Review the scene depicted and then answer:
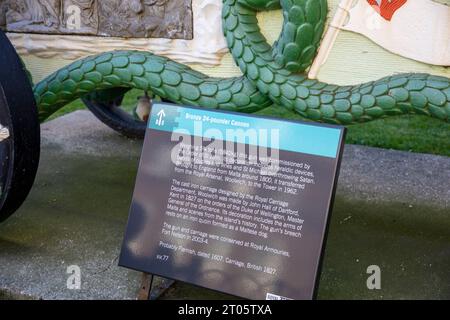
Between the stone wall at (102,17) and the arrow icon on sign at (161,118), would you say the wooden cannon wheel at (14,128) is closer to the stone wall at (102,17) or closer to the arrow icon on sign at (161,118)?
the stone wall at (102,17)

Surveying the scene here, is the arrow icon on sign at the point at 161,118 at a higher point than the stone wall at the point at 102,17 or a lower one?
lower

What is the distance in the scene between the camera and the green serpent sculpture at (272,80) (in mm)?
2193

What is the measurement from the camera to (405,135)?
4906 mm

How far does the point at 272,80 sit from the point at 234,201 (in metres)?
0.56

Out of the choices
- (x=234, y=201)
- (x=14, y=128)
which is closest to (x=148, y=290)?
(x=234, y=201)

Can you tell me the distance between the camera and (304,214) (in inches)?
76.0

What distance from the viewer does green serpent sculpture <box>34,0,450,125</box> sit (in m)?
2.19

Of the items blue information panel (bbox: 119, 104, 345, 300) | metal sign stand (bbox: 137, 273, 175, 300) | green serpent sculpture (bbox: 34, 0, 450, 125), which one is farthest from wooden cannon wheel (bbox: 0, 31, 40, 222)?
metal sign stand (bbox: 137, 273, 175, 300)

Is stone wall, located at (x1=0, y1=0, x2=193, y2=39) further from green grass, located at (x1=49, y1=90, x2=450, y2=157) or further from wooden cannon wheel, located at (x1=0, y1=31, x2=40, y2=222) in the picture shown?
green grass, located at (x1=49, y1=90, x2=450, y2=157)

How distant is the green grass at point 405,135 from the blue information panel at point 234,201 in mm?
2182

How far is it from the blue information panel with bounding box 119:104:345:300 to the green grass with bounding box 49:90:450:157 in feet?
Result: 7.16

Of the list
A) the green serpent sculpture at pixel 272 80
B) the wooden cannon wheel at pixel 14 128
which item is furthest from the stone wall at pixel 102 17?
the wooden cannon wheel at pixel 14 128

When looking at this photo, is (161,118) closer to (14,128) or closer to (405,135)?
(14,128)

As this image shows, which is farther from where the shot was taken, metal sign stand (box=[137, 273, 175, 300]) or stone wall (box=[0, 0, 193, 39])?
Result: stone wall (box=[0, 0, 193, 39])
